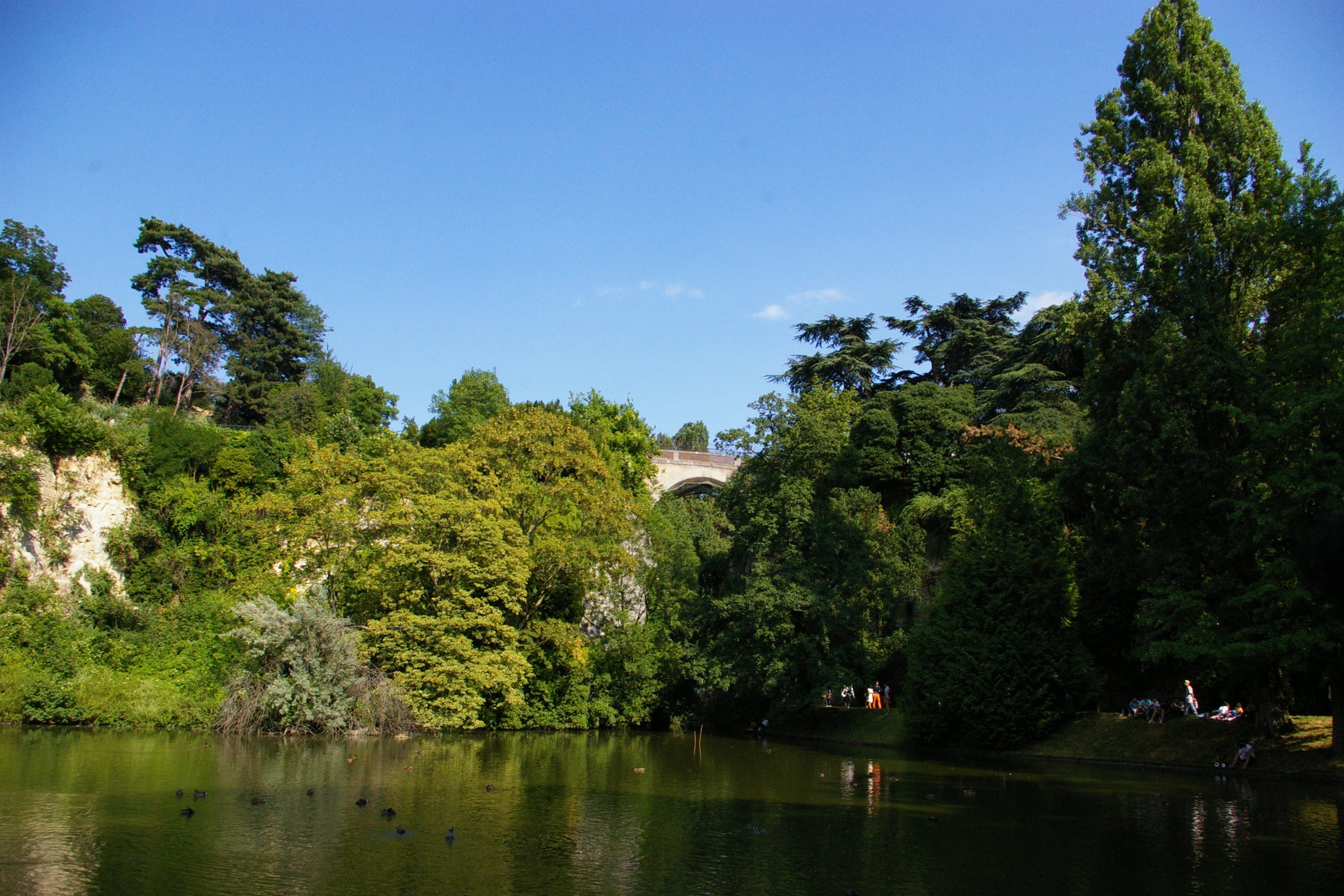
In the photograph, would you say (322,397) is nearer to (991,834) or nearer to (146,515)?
(146,515)

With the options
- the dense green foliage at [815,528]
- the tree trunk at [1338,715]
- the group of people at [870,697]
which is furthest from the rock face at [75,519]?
the tree trunk at [1338,715]

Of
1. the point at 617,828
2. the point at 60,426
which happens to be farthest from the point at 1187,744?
the point at 60,426

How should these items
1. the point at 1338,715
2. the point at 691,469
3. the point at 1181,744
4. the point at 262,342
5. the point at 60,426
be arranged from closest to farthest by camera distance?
the point at 1338,715, the point at 1181,744, the point at 60,426, the point at 262,342, the point at 691,469

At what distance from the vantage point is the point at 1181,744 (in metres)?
22.7

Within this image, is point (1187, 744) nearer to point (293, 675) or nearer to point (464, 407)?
point (293, 675)

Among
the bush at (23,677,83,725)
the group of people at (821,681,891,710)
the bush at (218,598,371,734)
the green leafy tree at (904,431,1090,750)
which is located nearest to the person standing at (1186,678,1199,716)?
the green leafy tree at (904,431,1090,750)

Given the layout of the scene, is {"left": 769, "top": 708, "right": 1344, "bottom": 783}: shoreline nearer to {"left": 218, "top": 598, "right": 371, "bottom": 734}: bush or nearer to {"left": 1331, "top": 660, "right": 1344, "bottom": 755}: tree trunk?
{"left": 1331, "top": 660, "right": 1344, "bottom": 755}: tree trunk

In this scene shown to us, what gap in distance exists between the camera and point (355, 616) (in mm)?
28906

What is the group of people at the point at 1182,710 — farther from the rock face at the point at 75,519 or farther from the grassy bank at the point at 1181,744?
the rock face at the point at 75,519

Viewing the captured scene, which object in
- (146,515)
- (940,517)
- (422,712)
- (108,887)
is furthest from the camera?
(940,517)

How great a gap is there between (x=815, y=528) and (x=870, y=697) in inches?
298

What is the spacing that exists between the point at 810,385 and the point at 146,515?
101 ft

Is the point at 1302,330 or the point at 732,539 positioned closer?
the point at 1302,330

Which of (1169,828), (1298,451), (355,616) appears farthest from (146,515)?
(1298,451)
